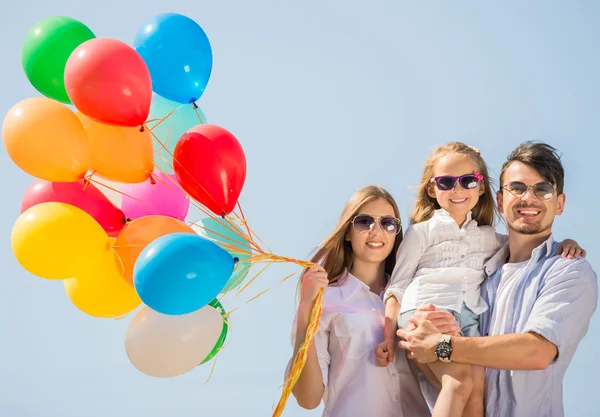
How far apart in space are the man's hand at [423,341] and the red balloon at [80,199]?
1719 millimetres

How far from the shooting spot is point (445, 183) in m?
4.51

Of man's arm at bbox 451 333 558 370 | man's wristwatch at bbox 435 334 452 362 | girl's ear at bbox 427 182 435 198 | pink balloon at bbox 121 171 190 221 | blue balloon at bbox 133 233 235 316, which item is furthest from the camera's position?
girl's ear at bbox 427 182 435 198

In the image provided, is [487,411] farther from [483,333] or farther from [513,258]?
[513,258]

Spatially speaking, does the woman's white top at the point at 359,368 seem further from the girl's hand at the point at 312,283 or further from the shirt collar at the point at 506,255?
the shirt collar at the point at 506,255

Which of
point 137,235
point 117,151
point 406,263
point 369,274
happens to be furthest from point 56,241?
point 406,263

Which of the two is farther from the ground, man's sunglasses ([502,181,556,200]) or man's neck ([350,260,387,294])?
man's sunglasses ([502,181,556,200])

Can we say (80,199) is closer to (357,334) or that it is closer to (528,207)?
(357,334)

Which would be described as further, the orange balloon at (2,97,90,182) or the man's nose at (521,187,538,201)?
the man's nose at (521,187,538,201)

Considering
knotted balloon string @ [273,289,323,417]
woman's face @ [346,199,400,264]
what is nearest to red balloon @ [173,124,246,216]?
knotted balloon string @ [273,289,323,417]

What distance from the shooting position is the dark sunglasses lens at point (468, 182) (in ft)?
14.7

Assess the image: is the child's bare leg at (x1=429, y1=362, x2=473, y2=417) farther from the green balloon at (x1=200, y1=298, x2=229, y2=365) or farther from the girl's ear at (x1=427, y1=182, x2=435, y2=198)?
the green balloon at (x1=200, y1=298, x2=229, y2=365)

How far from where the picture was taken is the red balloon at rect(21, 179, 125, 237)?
13.5 ft

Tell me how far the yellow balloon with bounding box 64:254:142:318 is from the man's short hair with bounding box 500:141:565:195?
88.3 inches

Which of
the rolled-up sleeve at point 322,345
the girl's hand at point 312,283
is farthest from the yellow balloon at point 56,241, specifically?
the rolled-up sleeve at point 322,345
